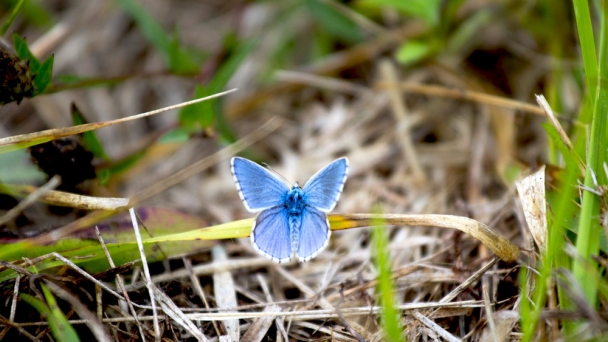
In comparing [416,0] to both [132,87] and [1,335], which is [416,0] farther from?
[1,335]

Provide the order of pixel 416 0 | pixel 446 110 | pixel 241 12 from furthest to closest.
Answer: pixel 241 12 → pixel 446 110 → pixel 416 0

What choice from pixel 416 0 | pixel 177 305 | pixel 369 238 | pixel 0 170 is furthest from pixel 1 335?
pixel 416 0

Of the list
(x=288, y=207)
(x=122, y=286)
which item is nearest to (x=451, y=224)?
(x=288, y=207)

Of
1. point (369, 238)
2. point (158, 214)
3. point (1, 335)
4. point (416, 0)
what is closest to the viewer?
point (1, 335)

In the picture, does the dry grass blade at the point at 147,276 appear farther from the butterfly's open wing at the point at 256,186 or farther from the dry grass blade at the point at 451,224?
the dry grass blade at the point at 451,224

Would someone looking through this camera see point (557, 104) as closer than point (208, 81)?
Yes

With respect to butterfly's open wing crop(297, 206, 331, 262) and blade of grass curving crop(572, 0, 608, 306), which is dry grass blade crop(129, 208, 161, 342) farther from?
blade of grass curving crop(572, 0, 608, 306)

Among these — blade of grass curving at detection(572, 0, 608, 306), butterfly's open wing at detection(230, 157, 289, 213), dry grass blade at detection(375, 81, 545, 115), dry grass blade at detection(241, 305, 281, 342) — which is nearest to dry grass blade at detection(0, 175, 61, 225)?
butterfly's open wing at detection(230, 157, 289, 213)
